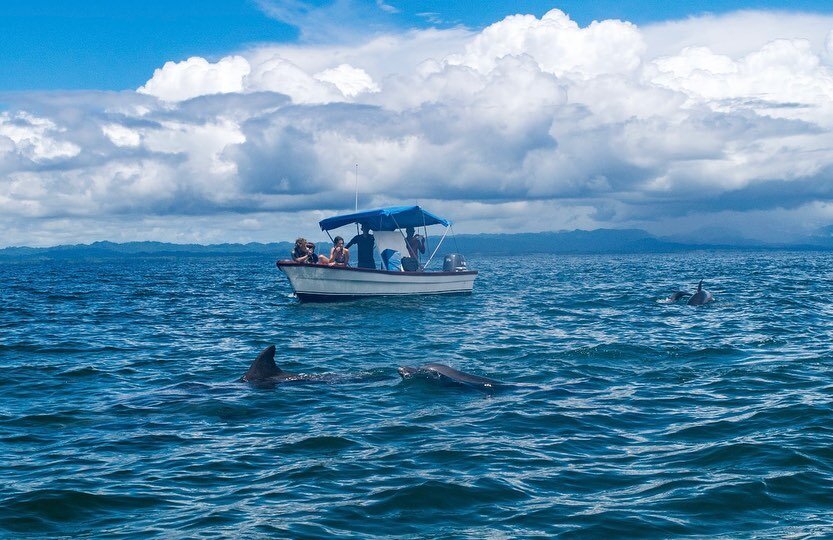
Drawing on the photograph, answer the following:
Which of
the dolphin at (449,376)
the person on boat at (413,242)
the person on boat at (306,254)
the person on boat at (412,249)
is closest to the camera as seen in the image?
the dolphin at (449,376)

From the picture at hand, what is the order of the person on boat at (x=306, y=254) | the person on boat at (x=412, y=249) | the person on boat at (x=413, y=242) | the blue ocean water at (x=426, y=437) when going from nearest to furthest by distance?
the blue ocean water at (x=426, y=437) < the person on boat at (x=306, y=254) < the person on boat at (x=412, y=249) < the person on boat at (x=413, y=242)

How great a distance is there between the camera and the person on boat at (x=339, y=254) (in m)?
33.8

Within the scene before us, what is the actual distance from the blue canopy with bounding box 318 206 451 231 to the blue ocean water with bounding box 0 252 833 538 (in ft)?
41.9

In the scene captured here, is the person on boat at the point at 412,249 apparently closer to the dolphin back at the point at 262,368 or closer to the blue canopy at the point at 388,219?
the blue canopy at the point at 388,219

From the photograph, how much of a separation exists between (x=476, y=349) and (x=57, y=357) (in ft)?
36.1

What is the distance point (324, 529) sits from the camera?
7848 millimetres

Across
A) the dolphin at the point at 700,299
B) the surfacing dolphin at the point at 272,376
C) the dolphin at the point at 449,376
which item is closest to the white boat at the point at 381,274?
the dolphin at the point at 700,299

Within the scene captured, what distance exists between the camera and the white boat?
3381 centimetres

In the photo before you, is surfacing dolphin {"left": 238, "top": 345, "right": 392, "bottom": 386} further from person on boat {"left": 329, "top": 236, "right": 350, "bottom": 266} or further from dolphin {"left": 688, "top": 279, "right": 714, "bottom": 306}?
dolphin {"left": 688, "top": 279, "right": 714, "bottom": 306}

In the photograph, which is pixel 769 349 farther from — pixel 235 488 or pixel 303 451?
→ pixel 235 488

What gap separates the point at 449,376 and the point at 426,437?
12.3 ft

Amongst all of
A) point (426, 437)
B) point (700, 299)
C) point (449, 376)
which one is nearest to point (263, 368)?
point (449, 376)

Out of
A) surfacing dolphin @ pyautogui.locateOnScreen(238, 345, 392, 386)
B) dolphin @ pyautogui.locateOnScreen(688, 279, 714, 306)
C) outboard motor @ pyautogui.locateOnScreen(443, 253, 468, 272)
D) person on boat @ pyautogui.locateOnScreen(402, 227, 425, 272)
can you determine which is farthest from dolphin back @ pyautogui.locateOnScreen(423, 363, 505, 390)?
outboard motor @ pyautogui.locateOnScreen(443, 253, 468, 272)

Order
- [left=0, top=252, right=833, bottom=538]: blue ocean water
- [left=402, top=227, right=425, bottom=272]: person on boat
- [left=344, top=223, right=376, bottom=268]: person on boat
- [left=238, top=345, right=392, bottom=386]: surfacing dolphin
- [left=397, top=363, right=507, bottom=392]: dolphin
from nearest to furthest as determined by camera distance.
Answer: [left=0, top=252, right=833, bottom=538]: blue ocean water < [left=397, top=363, right=507, bottom=392]: dolphin < [left=238, top=345, right=392, bottom=386]: surfacing dolphin < [left=344, top=223, right=376, bottom=268]: person on boat < [left=402, top=227, right=425, bottom=272]: person on boat
